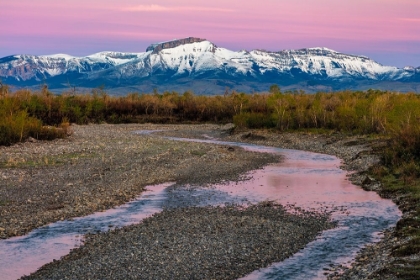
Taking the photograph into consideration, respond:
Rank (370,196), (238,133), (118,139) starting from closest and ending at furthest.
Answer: (370,196)
(118,139)
(238,133)

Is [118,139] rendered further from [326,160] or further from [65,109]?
[65,109]

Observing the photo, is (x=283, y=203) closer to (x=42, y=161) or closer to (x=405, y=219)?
(x=405, y=219)

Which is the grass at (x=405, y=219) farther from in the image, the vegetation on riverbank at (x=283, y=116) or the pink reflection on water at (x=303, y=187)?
the pink reflection on water at (x=303, y=187)

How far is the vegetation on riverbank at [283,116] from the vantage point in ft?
85.0

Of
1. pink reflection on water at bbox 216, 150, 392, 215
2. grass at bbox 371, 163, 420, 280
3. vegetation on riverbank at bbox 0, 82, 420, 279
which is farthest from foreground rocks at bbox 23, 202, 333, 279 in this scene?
vegetation on riverbank at bbox 0, 82, 420, 279

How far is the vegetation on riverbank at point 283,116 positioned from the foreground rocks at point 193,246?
376 centimetres

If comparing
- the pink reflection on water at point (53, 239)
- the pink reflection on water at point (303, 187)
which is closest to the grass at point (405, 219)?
the pink reflection on water at point (303, 187)

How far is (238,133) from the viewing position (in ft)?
202

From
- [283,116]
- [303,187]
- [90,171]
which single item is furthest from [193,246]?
[283,116]

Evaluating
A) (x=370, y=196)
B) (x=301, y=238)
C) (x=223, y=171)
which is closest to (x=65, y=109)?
(x=223, y=171)

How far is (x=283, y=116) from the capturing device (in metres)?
61.6

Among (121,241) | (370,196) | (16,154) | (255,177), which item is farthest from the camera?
(16,154)

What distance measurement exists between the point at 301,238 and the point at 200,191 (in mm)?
9304

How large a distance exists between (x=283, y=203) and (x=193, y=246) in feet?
27.2
